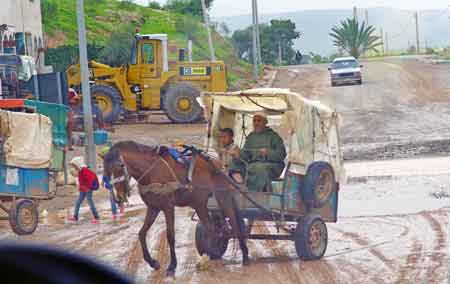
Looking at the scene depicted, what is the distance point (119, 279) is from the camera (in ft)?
7.46

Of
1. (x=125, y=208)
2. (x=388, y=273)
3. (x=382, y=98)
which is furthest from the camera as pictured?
(x=382, y=98)

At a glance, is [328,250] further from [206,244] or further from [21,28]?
[21,28]

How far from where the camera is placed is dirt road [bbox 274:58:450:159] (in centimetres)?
2989

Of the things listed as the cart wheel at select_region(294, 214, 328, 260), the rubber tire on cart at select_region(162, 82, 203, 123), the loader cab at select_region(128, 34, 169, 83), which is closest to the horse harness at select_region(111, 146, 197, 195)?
the cart wheel at select_region(294, 214, 328, 260)

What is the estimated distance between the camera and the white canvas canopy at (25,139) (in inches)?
625

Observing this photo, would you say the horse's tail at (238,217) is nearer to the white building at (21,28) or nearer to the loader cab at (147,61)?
the loader cab at (147,61)

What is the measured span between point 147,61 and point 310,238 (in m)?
22.1

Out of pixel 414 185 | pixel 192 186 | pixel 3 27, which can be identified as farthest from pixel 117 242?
pixel 3 27

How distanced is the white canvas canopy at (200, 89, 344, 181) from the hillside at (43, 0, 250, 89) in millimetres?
33356

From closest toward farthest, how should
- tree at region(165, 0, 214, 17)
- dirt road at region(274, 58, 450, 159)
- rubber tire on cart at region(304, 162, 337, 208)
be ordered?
rubber tire on cart at region(304, 162, 337, 208), dirt road at region(274, 58, 450, 159), tree at region(165, 0, 214, 17)

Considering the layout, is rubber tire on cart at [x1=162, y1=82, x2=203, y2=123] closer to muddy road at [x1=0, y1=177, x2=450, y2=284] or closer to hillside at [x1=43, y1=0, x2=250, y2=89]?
hillside at [x1=43, y1=0, x2=250, y2=89]

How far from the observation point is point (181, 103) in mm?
34281

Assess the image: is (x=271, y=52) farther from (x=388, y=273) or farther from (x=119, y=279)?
(x=119, y=279)

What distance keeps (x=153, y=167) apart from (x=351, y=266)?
2499 mm
